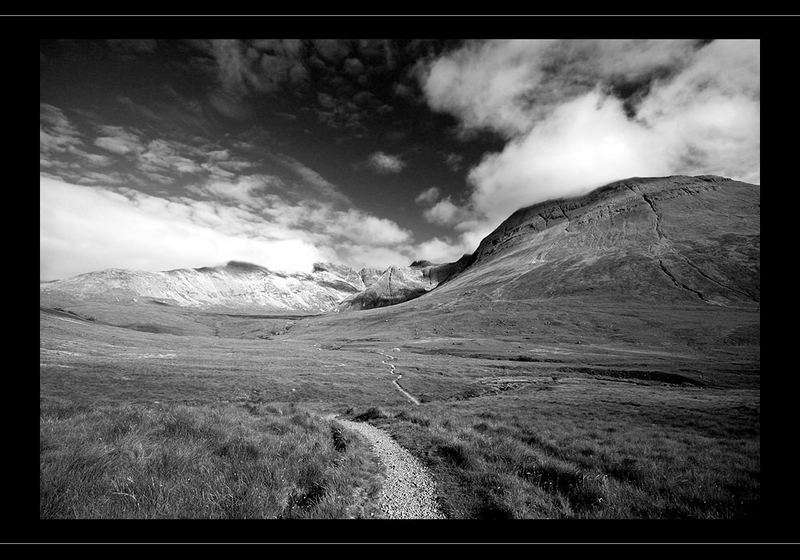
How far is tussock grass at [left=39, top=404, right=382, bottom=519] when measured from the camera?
16.4ft

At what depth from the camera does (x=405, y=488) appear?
809 cm

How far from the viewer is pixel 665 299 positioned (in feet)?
480

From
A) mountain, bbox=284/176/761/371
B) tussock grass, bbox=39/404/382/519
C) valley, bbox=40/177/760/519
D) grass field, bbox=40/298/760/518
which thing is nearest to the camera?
tussock grass, bbox=39/404/382/519

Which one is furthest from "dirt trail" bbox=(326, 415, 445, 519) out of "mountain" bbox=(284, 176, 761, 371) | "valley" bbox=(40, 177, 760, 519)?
"mountain" bbox=(284, 176, 761, 371)

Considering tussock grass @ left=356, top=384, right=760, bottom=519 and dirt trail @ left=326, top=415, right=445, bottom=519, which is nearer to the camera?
tussock grass @ left=356, top=384, right=760, bottom=519

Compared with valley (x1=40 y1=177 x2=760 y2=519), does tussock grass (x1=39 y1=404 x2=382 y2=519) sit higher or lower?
higher

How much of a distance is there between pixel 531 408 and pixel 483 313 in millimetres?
123429

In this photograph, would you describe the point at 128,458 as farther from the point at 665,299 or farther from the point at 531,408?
the point at 665,299

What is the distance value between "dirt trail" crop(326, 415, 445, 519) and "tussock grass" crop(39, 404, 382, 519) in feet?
1.39

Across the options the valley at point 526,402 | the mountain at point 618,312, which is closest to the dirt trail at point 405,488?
the valley at point 526,402

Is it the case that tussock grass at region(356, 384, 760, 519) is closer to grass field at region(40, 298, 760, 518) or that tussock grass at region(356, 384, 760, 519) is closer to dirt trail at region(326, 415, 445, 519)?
grass field at region(40, 298, 760, 518)

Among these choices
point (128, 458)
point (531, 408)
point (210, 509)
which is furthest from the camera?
point (531, 408)

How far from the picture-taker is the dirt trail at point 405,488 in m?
7.02
